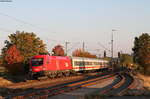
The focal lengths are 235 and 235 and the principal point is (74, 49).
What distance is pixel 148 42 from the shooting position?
187ft

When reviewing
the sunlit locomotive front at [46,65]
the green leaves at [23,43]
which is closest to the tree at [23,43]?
the green leaves at [23,43]

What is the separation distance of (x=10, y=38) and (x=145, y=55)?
29.3 m

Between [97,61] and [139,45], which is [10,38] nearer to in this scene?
[97,61]

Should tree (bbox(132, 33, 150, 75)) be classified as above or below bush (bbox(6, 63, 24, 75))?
above

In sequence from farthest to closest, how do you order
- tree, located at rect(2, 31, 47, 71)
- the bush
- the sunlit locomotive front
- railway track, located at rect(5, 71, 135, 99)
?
tree, located at rect(2, 31, 47, 71), the bush, the sunlit locomotive front, railway track, located at rect(5, 71, 135, 99)

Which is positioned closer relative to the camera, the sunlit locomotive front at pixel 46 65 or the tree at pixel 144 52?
the sunlit locomotive front at pixel 46 65

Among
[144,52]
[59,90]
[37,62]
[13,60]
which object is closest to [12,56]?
[13,60]

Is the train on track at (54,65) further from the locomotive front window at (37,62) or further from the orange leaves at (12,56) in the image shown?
the orange leaves at (12,56)

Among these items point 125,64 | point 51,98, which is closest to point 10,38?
point 51,98

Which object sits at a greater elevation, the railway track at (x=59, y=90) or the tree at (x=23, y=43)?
the tree at (x=23, y=43)

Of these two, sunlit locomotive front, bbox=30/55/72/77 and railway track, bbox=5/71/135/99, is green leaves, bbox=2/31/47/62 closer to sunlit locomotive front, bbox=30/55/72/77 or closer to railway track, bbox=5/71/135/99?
sunlit locomotive front, bbox=30/55/72/77

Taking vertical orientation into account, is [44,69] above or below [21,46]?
below

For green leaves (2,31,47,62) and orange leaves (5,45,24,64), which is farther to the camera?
green leaves (2,31,47,62)

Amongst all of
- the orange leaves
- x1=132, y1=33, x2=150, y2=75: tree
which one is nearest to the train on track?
the orange leaves
